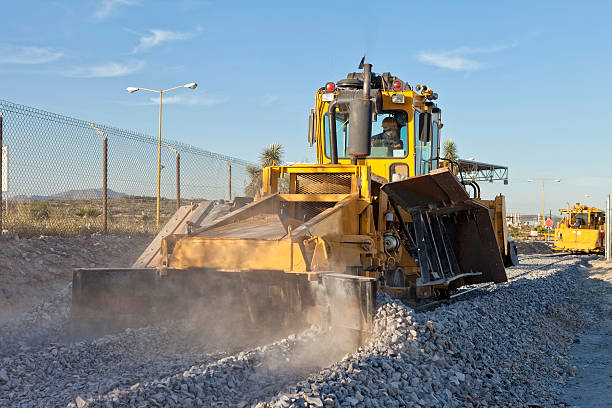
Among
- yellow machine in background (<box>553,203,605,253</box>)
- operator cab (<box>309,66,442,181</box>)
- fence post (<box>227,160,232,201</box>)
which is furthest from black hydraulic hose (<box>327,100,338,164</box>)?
yellow machine in background (<box>553,203,605,253</box>)

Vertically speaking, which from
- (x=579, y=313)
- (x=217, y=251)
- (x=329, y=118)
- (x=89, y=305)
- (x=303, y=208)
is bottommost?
(x=579, y=313)

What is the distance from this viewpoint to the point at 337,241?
7074mm

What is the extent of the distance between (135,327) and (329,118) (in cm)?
416

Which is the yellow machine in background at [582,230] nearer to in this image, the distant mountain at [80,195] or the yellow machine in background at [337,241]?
the yellow machine in background at [337,241]

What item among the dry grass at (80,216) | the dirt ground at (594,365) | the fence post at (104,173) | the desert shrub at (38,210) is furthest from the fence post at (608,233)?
the desert shrub at (38,210)

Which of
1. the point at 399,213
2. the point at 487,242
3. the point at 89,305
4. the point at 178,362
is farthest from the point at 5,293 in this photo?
the point at 487,242

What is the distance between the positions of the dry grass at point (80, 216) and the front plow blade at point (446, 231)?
24.4 ft

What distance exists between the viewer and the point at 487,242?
10.3 m

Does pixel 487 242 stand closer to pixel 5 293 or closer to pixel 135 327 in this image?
pixel 135 327

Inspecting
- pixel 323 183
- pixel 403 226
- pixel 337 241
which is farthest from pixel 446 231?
pixel 337 241

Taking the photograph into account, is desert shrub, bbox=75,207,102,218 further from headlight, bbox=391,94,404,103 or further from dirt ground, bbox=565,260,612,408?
dirt ground, bbox=565,260,612,408

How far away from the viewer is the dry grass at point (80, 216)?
1191 centimetres

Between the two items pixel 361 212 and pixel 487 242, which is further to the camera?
pixel 487 242

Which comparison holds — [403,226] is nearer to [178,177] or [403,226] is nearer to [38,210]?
[38,210]
